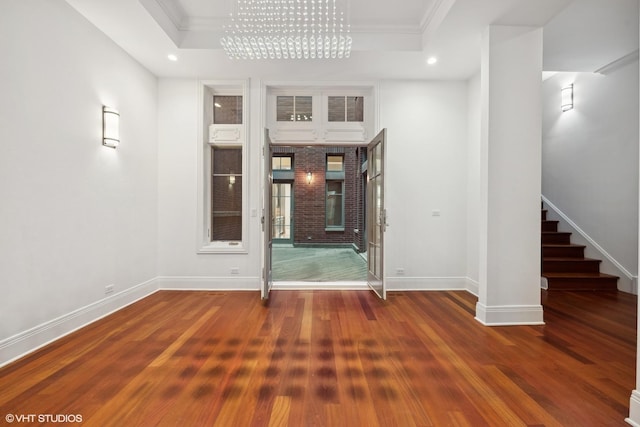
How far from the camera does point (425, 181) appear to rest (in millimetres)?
4602

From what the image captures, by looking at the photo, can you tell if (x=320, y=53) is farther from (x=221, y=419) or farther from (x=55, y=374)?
(x=55, y=374)

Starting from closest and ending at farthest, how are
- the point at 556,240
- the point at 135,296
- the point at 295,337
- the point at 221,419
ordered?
1. the point at 221,419
2. the point at 295,337
3. the point at 135,296
4. the point at 556,240

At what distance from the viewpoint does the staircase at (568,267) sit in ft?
14.6

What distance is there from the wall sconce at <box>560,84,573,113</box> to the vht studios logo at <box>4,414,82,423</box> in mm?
7097

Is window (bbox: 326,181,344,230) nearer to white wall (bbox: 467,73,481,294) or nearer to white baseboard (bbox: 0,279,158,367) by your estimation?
white wall (bbox: 467,73,481,294)

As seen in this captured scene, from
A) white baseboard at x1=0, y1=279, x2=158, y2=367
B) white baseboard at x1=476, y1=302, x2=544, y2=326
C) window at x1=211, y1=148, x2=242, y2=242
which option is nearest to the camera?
white baseboard at x1=0, y1=279, x2=158, y2=367

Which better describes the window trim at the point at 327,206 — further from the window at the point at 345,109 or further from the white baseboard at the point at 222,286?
the white baseboard at the point at 222,286

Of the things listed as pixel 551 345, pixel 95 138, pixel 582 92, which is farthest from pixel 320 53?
pixel 582 92

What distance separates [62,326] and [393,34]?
4.72 metres

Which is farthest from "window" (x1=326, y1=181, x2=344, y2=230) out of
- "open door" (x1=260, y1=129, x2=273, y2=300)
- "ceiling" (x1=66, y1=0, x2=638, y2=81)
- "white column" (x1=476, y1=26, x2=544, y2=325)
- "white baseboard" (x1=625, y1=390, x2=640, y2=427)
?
"white baseboard" (x1=625, y1=390, x2=640, y2=427)

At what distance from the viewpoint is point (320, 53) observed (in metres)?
3.42

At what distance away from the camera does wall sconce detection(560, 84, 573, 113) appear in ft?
16.8

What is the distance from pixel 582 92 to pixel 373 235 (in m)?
Result: 4.08

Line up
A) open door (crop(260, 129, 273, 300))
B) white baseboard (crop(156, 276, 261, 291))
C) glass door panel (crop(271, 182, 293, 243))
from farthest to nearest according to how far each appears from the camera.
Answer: glass door panel (crop(271, 182, 293, 243)), white baseboard (crop(156, 276, 261, 291)), open door (crop(260, 129, 273, 300))
